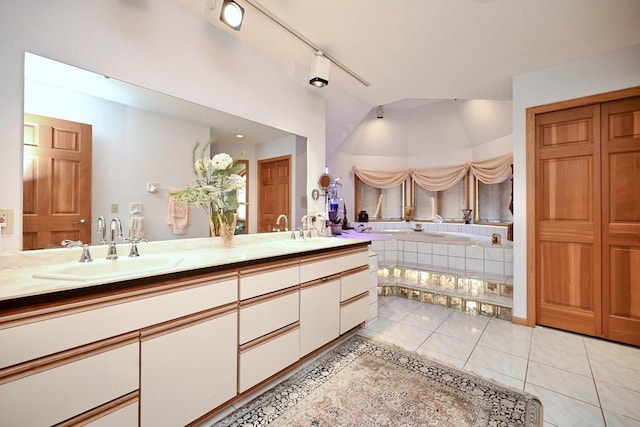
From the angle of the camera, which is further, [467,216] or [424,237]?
[467,216]

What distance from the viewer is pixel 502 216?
179 inches

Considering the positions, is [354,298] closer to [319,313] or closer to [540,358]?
[319,313]

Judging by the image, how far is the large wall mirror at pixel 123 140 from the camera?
1.38m

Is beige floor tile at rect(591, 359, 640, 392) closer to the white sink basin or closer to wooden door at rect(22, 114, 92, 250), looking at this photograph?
the white sink basin

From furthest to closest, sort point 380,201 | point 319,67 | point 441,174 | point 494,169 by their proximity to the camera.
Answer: point 380,201 → point 441,174 → point 494,169 → point 319,67

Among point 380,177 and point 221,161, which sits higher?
point 380,177

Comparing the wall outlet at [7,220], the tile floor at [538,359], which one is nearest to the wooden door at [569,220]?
the tile floor at [538,359]

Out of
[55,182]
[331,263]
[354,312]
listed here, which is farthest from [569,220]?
[55,182]

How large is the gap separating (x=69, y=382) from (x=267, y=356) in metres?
0.91

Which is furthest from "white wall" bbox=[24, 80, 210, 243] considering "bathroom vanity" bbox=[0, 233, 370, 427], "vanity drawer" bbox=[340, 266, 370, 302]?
"vanity drawer" bbox=[340, 266, 370, 302]

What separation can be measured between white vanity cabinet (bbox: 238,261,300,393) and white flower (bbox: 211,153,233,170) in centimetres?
84

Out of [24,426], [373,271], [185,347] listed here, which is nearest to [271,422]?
[185,347]

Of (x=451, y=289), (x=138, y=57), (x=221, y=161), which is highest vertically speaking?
(x=138, y=57)

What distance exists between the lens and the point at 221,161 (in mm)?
1973
